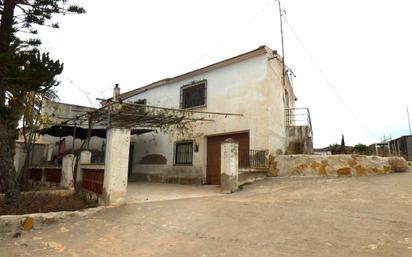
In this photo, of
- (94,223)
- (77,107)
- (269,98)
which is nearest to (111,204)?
(94,223)

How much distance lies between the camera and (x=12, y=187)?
611 centimetres

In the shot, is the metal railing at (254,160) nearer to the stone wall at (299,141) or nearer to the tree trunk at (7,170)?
the stone wall at (299,141)

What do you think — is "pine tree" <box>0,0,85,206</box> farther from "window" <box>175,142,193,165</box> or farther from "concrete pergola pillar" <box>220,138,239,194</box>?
"window" <box>175,142,193,165</box>

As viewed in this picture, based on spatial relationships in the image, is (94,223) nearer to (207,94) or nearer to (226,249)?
(226,249)

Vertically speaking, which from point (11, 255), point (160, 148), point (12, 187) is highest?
point (160, 148)

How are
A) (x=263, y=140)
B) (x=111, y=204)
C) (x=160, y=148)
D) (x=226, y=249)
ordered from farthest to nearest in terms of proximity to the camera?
(x=160, y=148) → (x=263, y=140) → (x=111, y=204) → (x=226, y=249)

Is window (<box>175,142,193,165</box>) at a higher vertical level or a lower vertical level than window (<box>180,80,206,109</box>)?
lower

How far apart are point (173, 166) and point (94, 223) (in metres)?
8.62

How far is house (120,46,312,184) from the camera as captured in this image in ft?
38.4

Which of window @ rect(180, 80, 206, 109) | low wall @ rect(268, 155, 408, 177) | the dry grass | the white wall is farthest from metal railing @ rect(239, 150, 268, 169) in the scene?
the dry grass

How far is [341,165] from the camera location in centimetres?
972

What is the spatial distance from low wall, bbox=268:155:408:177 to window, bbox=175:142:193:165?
492 cm

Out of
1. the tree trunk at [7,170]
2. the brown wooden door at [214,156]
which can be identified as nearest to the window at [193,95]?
the brown wooden door at [214,156]

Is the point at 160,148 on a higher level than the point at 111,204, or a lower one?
higher
